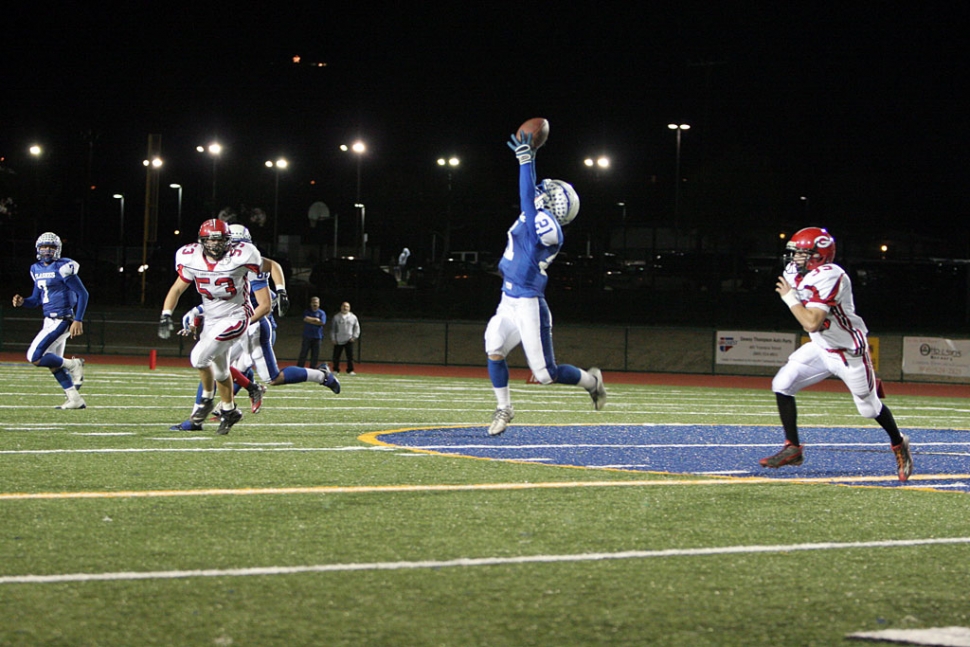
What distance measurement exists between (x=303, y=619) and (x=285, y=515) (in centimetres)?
212

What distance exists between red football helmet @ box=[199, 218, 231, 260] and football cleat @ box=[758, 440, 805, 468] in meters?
4.87

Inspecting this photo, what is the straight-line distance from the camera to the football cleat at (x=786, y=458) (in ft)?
28.8

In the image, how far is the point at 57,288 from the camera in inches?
550

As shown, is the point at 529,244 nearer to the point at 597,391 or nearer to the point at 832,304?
the point at 597,391

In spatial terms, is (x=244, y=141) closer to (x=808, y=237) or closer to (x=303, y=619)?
(x=808, y=237)

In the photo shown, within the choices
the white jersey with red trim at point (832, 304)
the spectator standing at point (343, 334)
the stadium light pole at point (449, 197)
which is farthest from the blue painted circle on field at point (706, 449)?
the stadium light pole at point (449, 197)

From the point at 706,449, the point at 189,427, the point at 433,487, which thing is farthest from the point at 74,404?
the point at 433,487

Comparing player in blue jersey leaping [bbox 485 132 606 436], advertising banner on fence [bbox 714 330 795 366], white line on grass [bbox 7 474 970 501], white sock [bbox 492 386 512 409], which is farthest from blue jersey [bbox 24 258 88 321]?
advertising banner on fence [bbox 714 330 795 366]

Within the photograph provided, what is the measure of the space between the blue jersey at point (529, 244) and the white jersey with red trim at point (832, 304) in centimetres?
226

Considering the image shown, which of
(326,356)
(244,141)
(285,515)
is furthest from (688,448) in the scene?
(244,141)

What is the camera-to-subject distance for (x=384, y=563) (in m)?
5.03

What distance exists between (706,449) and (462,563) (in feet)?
17.9

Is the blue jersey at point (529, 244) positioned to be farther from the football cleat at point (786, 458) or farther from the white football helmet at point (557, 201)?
the football cleat at point (786, 458)

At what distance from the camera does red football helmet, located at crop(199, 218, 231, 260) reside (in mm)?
10359
